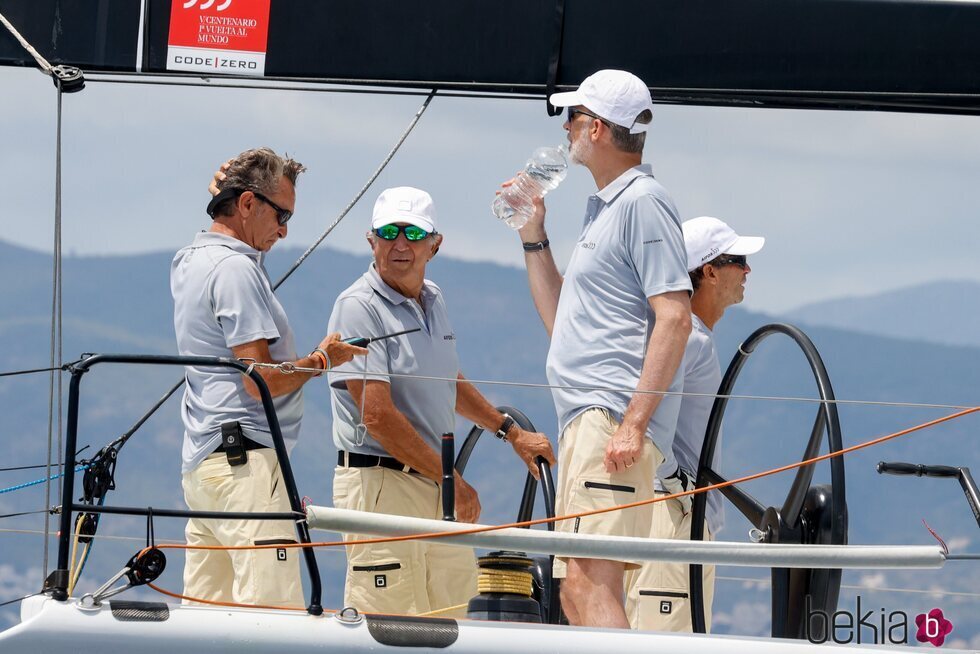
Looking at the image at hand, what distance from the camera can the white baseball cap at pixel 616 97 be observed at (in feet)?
11.4

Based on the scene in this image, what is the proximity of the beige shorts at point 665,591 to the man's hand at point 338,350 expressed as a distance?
943mm

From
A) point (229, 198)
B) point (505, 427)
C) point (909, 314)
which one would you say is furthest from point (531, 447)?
point (909, 314)

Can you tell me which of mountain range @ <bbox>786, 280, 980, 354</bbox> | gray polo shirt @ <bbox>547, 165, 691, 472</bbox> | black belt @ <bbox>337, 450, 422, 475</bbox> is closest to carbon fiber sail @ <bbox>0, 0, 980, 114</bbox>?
gray polo shirt @ <bbox>547, 165, 691, 472</bbox>

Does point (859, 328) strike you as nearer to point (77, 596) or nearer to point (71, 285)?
point (71, 285)

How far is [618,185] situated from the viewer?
11.5 feet

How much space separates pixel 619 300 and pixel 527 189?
0.54 meters

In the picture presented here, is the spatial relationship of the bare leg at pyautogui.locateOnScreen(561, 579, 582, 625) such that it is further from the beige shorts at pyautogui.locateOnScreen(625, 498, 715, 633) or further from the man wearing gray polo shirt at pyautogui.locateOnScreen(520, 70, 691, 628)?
the beige shorts at pyautogui.locateOnScreen(625, 498, 715, 633)

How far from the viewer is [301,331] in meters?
102

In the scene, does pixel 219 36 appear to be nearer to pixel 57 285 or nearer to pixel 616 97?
pixel 57 285

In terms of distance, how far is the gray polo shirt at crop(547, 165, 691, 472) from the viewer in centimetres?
338

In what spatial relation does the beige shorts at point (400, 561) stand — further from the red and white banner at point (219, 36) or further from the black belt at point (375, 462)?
the red and white banner at point (219, 36)

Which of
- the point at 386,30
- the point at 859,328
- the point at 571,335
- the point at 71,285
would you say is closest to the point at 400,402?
the point at 571,335

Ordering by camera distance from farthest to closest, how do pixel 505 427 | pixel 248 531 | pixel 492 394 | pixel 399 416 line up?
1. pixel 492 394
2. pixel 505 427
3. pixel 399 416
4. pixel 248 531

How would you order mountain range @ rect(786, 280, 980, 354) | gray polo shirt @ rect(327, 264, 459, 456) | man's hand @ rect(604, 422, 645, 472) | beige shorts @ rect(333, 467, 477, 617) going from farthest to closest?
1. mountain range @ rect(786, 280, 980, 354)
2. gray polo shirt @ rect(327, 264, 459, 456)
3. beige shorts @ rect(333, 467, 477, 617)
4. man's hand @ rect(604, 422, 645, 472)
